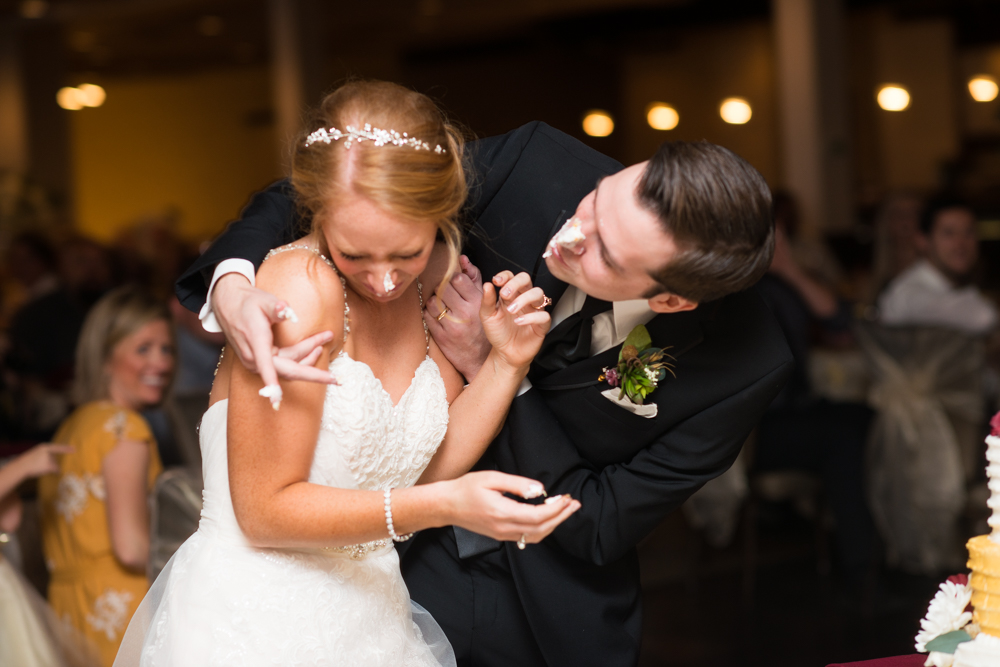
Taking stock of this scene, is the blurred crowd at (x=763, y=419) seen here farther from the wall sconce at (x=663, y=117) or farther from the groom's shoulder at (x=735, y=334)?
the wall sconce at (x=663, y=117)

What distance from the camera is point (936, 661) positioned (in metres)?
1.38

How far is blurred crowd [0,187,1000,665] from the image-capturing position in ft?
9.02

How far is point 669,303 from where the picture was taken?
1.61m

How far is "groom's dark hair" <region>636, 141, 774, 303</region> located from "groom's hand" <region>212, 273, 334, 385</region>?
21.2 inches

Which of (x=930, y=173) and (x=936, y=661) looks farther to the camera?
(x=930, y=173)

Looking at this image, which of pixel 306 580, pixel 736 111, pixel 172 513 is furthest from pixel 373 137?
pixel 736 111

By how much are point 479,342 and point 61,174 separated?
8705 millimetres

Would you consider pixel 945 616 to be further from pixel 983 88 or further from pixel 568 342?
pixel 983 88

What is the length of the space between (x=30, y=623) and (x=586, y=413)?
1.52 m

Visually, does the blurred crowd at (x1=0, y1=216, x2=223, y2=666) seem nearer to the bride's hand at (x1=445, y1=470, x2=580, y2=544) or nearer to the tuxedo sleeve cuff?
the tuxedo sleeve cuff

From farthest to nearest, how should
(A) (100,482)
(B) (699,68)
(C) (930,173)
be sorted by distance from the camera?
(B) (699,68), (C) (930,173), (A) (100,482)

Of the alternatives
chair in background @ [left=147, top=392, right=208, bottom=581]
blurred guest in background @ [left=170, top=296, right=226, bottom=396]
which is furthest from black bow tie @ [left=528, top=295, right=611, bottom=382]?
blurred guest in background @ [left=170, top=296, right=226, bottom=396]

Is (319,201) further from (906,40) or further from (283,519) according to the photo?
(906,40)

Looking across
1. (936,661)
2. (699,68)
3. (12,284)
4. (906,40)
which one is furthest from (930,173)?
(936,661)
